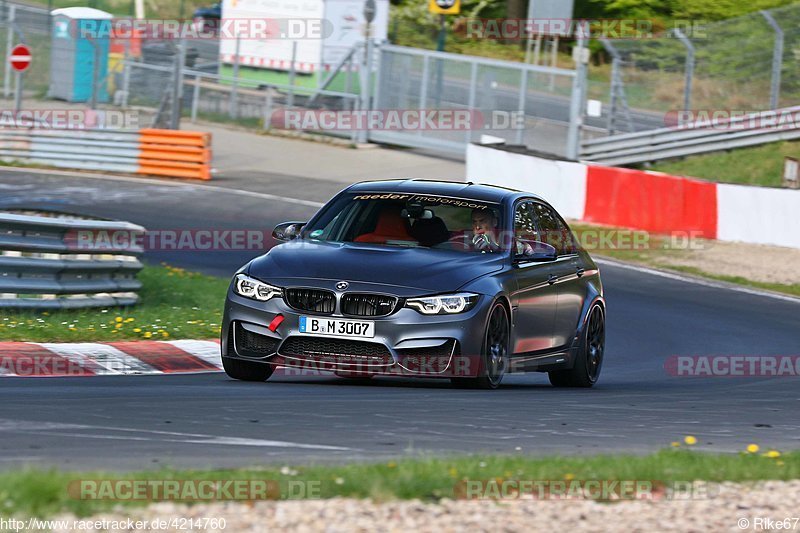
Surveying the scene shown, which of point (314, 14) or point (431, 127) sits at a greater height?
point (314, 14)

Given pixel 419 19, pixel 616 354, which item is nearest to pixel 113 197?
pixel 616 354

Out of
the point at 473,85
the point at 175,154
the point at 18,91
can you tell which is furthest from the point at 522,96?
the point at 18,91

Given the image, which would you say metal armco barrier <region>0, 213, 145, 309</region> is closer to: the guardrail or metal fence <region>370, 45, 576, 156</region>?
metal fence <region>370, 45, 576, 156</region>

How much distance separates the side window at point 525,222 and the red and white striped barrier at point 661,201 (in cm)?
1154

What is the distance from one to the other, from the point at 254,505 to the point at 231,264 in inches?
527

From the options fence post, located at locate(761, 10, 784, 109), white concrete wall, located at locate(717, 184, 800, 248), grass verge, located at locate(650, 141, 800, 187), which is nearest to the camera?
white concrete wall, located at locate(717, 184, 800, 248)

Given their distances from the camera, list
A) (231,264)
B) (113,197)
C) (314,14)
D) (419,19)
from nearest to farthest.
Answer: (231,264) < (113,197) < (314,14) < (419,19)

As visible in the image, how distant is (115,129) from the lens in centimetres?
2867

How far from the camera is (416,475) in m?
6.19

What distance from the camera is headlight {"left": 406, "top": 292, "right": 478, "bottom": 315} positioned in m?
9.31

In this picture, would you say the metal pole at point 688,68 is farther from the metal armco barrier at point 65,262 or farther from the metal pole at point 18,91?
the metal armco barrier at point 65,262

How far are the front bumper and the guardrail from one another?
795 inches

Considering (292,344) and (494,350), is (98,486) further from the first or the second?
(494,350)

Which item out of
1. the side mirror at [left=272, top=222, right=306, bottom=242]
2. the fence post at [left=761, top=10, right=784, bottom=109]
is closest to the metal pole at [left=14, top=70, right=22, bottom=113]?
the fence post at [left=761, top=10, right=784, bottom=109]
